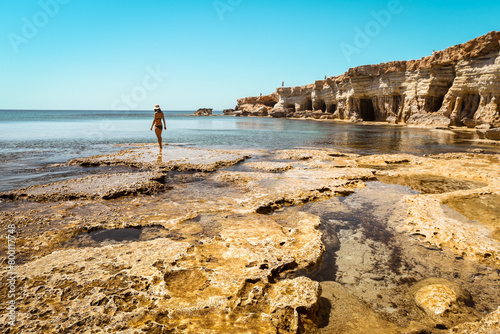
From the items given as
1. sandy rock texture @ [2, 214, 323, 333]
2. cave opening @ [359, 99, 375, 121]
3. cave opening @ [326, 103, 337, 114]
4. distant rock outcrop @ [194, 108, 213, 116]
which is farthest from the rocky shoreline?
distant rock outcrop @ [194, 108, 213, 116]

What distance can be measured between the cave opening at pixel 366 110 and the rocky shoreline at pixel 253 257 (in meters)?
39.7

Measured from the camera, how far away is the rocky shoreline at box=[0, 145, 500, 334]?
2529 millimetres

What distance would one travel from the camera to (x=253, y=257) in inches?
137

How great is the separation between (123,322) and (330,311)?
206 centimetres

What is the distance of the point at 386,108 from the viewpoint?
38344 mm

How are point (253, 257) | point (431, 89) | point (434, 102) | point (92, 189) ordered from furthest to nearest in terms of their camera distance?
1. point (434, 102)
2. point (431, 89)
3. point (92, 189)
4. point (253, 257)

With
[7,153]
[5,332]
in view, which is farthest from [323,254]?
[7,153]

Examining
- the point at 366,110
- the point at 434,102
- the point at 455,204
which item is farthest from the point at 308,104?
the point at 455,204

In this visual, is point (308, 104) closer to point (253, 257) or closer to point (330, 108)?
point (330, 108)

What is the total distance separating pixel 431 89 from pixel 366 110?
1358cm

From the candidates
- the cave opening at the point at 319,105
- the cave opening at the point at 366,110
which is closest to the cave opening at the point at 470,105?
the cave opening at the point at 366,110

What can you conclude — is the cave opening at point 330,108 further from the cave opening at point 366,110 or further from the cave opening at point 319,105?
the cave opening at point 366,110

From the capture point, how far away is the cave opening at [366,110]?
43500mm

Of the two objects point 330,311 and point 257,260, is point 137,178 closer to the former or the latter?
point 257,260
